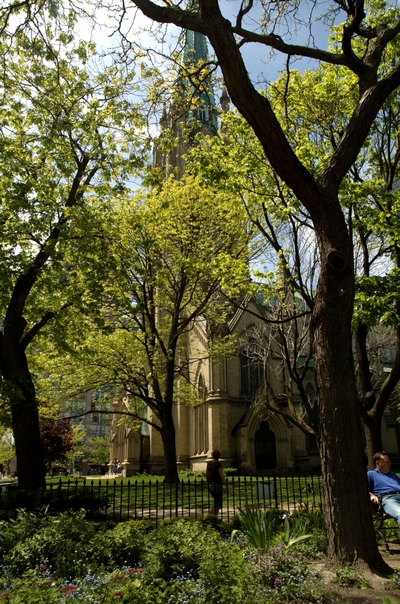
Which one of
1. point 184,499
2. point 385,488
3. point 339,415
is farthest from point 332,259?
point 184,499

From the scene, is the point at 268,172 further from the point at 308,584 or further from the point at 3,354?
the point at 308,584

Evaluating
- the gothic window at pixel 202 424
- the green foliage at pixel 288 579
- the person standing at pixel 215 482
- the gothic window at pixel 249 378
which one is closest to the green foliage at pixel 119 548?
the green foliage at pixel 288 579

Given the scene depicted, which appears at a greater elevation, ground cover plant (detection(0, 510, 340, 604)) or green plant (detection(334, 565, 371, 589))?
ground cover plant (detection(0, 510, 340, 604))

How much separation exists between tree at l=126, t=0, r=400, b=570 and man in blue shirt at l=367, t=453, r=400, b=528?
139cm

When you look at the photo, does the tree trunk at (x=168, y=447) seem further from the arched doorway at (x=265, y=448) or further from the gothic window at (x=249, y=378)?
the gothic window at (x=249, y=378)

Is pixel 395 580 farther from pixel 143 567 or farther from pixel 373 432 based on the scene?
pixel 373 432

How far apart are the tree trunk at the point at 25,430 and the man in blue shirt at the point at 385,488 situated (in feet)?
24.2

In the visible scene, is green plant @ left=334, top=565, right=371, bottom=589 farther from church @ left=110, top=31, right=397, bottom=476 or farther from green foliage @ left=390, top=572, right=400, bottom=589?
church @ left=110, top=31, right=397, bottom=476

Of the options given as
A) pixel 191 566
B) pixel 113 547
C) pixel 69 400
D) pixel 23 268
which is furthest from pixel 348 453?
pixel 69 400

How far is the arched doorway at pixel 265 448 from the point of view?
97.8 feet

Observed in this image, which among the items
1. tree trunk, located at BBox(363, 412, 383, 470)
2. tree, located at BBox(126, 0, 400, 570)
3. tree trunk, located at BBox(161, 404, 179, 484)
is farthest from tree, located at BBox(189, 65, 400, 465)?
tree trunk, located at BBox(161, 404, 179, 484)

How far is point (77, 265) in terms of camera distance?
40.8ft

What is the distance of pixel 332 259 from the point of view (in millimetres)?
6523

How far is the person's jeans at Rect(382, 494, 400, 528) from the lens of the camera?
698cm
